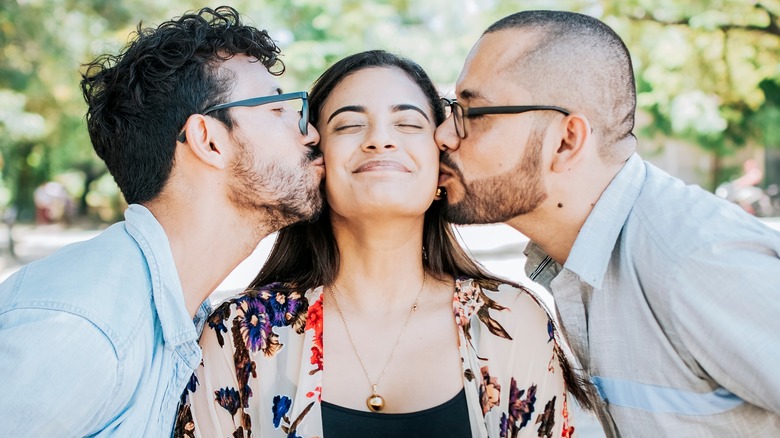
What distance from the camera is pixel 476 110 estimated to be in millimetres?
3102

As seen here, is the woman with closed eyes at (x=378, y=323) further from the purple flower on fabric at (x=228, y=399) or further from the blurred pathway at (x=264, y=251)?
the blurred pathway at (x=264, y=251)

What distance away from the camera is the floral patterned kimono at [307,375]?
2.73m

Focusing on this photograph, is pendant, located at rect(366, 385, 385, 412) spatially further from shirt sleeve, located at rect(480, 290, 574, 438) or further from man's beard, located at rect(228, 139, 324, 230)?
man's beard, located at rect(228, 139, 324, 230)

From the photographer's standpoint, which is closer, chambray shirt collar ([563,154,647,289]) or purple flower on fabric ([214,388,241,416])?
chambray shirt collar ([563,154,647,289])

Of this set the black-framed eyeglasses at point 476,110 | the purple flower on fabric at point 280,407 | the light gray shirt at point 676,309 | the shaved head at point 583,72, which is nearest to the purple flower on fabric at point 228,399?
the purple flower on fabric at point 280,407

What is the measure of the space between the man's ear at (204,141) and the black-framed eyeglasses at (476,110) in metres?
1.06

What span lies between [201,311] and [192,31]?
4.14 feet

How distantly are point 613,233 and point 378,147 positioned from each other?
102cm

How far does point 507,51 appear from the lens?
10.2 ft

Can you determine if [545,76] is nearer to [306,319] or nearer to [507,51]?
[507,51]

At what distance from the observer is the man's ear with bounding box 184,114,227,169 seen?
119 inches

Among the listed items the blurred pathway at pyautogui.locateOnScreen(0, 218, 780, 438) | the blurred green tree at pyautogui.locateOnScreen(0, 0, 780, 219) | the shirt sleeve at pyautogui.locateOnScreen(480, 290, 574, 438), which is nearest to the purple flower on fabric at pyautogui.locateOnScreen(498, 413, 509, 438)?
the shirt sleeve at pyautogui.locateOnScreen(480, 290, 574, 438)

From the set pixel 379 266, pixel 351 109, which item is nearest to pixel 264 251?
pixel 379 266

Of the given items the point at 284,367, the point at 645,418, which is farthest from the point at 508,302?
the point at 284,367
